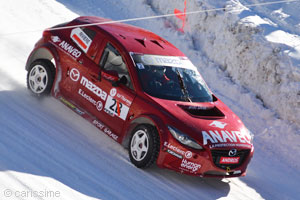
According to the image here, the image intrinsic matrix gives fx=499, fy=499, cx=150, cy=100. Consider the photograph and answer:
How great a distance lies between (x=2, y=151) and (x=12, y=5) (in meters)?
8.22

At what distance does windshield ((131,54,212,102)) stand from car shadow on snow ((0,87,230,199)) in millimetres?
1042

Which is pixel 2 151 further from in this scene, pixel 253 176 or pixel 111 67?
pixel 253 176

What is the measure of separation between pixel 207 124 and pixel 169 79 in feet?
3.39

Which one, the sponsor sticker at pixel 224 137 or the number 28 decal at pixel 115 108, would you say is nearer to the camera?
the sponsor sticker at pixel 224 137

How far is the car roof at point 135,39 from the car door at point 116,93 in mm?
264

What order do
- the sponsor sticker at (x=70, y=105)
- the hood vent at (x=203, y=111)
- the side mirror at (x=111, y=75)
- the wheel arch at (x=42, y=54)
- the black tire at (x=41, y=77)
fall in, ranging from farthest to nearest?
the wheel arch at (x=42, y=54) < the black tire at (x=41, y=77) < the sponsor sticker at (x=70, y=105) < the side mirror at (x=111, y=75) < the hood vent at (x=203, y=111)

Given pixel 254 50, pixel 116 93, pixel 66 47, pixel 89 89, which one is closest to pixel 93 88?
pixel 89 89

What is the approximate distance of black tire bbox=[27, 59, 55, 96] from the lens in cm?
816

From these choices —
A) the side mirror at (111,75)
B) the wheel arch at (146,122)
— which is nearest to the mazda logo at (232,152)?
the wheel arch at (146,122)

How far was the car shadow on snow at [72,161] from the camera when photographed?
5.77m

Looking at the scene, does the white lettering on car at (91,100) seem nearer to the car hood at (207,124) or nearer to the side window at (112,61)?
the side window at (112,61)

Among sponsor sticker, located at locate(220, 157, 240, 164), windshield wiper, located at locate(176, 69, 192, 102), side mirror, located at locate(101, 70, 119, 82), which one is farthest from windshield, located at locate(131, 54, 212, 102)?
sponsor sticker, located at locate(220, 157, 240, 164)

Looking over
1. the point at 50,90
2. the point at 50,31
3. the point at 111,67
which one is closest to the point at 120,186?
the point at 111,67

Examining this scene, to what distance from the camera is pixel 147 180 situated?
6.55 metres
